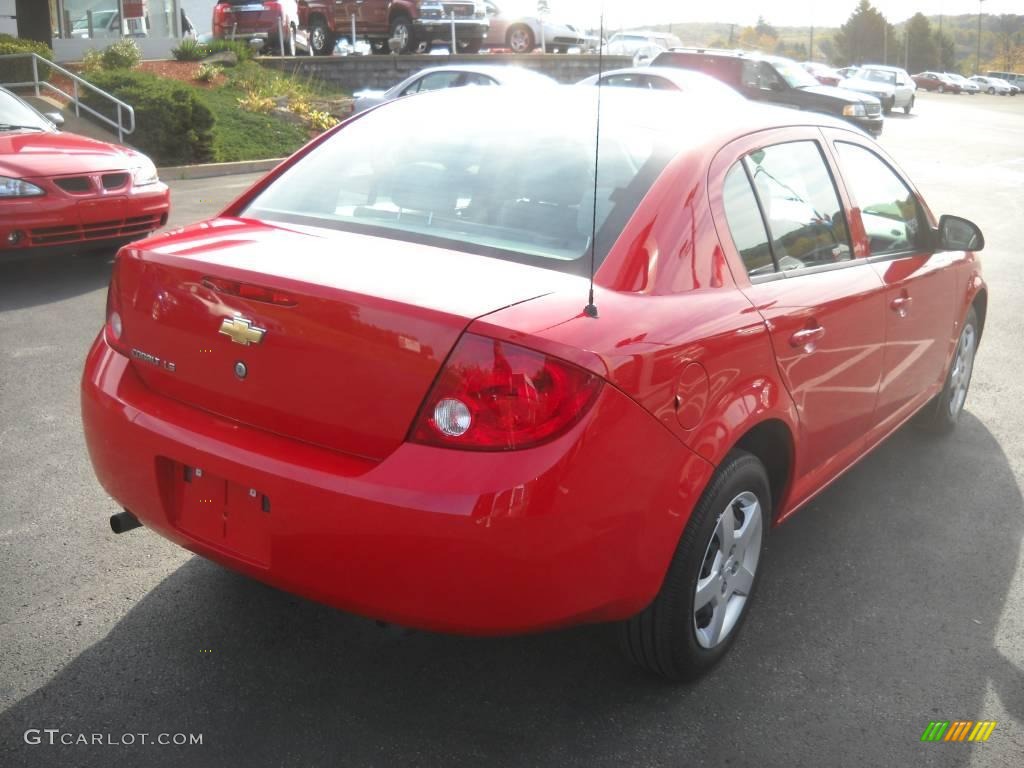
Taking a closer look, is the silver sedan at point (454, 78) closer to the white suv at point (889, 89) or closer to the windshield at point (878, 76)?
the white suv at point (889, 89)

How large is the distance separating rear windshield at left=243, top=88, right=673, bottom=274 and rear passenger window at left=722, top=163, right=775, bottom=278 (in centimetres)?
24

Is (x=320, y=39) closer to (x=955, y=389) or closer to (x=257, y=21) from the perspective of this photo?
(x=257, y=21)

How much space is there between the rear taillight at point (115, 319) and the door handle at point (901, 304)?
263cm

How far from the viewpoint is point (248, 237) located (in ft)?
10.4

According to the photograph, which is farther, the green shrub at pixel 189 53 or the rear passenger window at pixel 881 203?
the green shrub at pixel 189 53

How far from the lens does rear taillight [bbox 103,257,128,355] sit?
124 inches

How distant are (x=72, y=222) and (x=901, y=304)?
620cm

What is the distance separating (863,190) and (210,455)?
2652 millimetres

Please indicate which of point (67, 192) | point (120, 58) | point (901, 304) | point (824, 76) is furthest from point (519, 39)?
point (901, 304)

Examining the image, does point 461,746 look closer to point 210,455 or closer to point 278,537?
point 278,537

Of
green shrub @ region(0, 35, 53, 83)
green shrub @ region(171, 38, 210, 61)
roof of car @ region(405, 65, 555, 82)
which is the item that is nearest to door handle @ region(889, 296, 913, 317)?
roof of car @ region(405, 65, 555, 82)

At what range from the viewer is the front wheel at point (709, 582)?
290 centimetres

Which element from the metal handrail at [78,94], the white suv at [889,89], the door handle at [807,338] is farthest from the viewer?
the white suv at [889,89]

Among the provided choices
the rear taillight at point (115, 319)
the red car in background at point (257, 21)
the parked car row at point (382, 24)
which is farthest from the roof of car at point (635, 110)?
the red car in background at point (257, 21)
